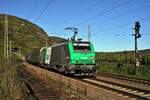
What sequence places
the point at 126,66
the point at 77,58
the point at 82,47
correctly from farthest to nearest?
the point at 126,66 → the point at 82,47 → the point at 77,58

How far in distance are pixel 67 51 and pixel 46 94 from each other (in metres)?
10.8

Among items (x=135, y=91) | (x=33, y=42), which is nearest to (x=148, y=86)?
(x=135, y=91)

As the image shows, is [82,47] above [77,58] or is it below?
above

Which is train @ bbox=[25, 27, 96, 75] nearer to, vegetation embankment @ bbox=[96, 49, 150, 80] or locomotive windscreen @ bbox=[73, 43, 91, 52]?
locomotive windscreen @ bbox=[73, 43, 91, 52]

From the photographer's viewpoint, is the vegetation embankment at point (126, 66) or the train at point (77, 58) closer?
the train at point (77, 58)

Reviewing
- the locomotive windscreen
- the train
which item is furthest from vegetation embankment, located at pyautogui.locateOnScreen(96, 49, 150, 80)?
the locomotive windscreen

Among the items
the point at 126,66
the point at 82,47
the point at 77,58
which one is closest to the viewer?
the point at 77,58

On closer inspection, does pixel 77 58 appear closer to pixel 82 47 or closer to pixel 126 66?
pixel 82 47

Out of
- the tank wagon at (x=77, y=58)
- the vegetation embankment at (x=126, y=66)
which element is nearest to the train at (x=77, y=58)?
the tank wagon at (x=77, y=58)

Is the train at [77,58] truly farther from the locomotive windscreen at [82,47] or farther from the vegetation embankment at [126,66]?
the vegetation embankment at [126,66]

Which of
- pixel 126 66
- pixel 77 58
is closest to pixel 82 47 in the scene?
pixel 77 58

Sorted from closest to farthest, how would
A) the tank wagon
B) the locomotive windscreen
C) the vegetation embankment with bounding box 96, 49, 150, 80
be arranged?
the tank wagon, the locomotive windscreen, the vegetation embankment with bounding box 96, 49, 150, 80

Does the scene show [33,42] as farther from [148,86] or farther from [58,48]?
[148,86]

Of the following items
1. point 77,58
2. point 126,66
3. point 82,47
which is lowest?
point 126,66
